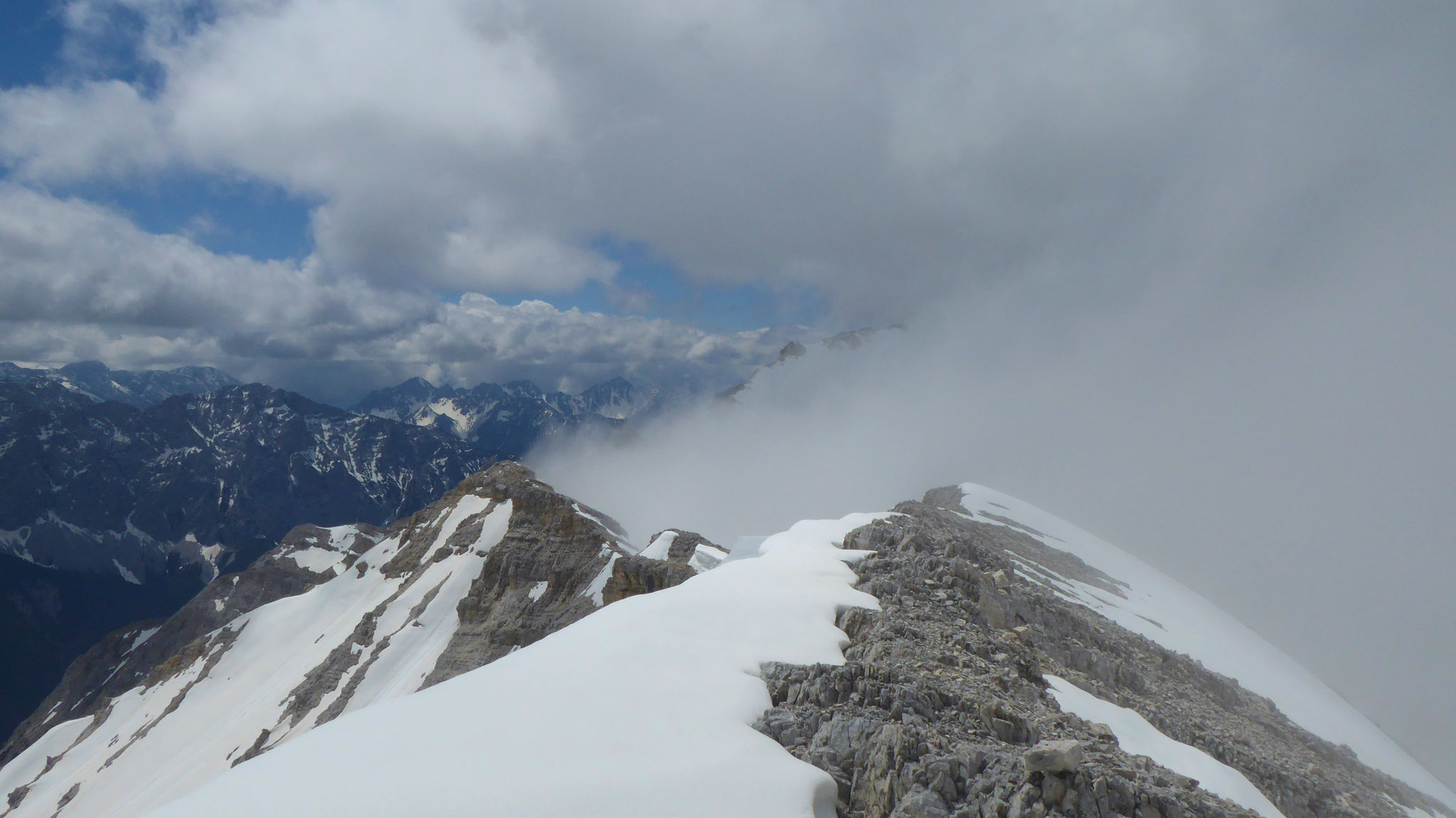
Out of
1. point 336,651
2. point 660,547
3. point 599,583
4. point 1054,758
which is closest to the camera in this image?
point 1054,758

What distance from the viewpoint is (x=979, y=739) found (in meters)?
10.2

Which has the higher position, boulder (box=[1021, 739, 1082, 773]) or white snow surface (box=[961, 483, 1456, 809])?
white snow surface (box=[961, 483, 1456, 809])

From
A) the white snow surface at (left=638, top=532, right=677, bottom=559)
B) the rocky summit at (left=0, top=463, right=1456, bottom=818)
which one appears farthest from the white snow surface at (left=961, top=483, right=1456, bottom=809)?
the white snow surface at (left=638, top=532, right=677, bottom=559)

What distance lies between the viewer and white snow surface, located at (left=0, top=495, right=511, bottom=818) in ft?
214

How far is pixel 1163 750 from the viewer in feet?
51.5

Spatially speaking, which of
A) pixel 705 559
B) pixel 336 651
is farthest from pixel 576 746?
pixel 336 651

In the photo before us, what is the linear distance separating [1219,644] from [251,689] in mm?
108136

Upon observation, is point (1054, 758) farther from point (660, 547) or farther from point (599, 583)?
point (599, 583)

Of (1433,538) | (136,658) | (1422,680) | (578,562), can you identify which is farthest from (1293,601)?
(136,658)

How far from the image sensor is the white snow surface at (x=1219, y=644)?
3444cm

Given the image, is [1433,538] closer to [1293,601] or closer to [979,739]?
[1293,601]

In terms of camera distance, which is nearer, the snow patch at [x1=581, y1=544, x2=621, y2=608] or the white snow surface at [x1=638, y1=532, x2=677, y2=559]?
the snow patch at [x1=581, y1=544, x2=621, y2=608]

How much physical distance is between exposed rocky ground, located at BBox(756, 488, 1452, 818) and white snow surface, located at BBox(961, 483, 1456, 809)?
5428 mm

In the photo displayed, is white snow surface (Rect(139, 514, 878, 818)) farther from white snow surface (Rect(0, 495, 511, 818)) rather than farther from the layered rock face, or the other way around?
white snow surface (Rect(0, 495, 511, 818))
